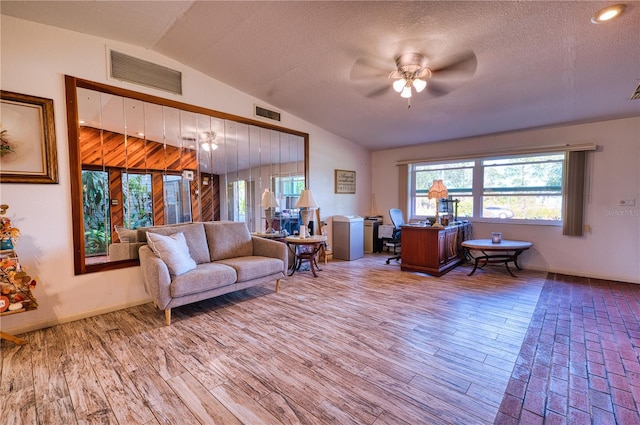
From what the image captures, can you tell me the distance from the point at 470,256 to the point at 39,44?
20.9 ft

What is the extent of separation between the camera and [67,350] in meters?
2.18

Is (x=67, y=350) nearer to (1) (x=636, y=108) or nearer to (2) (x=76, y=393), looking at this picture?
(2) (x=76, y=393)

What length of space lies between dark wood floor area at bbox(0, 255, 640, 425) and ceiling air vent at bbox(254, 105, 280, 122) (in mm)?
2776

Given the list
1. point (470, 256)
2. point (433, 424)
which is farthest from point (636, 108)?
point (433, 424)

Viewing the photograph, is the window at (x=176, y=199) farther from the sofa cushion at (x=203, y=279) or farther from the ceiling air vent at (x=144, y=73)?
the ceiling air vent at (x=144, y=73)

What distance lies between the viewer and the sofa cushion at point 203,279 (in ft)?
8.48

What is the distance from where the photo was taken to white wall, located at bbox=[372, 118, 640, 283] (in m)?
3.83

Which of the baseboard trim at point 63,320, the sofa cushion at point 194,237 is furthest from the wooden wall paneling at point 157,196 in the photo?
the baseboard trim at point 63,320

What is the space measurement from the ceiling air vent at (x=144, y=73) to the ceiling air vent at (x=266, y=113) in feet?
3.72

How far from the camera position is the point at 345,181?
5.95m

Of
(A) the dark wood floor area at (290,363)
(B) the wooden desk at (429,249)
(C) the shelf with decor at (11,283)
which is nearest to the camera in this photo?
(A) the dark wood floor area at (290,363)

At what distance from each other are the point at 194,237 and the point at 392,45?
9.74 feet

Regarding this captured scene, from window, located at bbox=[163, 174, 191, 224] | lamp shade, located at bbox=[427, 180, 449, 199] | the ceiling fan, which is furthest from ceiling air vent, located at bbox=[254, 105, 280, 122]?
lamp shade, located at bbox=[427, 180, 449, 199]

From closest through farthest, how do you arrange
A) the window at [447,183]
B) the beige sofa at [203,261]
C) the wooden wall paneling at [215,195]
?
the beige sofa at [203,261]
the wooden wall paneling at [215,195]
the window at [447,183]
